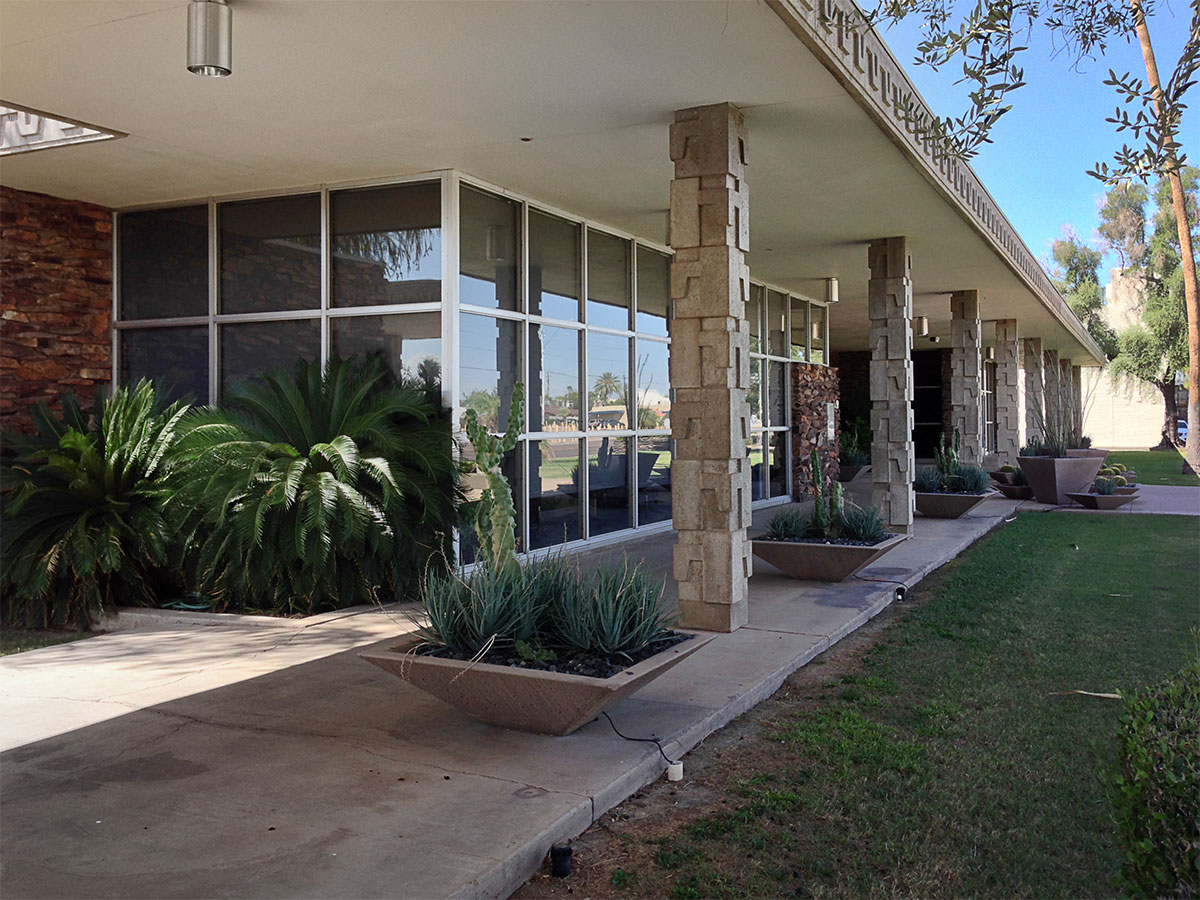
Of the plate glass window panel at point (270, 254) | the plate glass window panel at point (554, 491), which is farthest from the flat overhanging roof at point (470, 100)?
the plate glass window panel at point (554, 491)

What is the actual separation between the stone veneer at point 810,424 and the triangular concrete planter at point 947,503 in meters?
2.11

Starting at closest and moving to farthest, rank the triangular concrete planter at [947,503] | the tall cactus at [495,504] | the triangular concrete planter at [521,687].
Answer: the triangular concrete planter at [521,687] < the tall cactus at [495,504] < the triangular concrete planter at [947,503]

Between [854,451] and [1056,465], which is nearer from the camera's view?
[1056,465]

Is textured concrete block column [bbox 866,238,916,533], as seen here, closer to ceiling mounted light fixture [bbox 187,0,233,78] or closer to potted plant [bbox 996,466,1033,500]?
potted plant [bbox 996,466,1033,500]

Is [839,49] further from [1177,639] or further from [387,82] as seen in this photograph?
[1177,639]

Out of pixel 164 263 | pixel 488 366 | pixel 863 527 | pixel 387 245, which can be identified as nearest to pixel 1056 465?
pixel 863 527

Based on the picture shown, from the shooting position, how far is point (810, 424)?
54.4 ft

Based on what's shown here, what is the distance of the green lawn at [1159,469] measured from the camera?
2122 centimetres

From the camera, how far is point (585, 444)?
33.5 ft

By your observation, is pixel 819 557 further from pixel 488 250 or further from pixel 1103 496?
pixel 1103 496

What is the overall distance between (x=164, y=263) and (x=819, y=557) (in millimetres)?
6545

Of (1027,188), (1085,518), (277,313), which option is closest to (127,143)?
(277,313)

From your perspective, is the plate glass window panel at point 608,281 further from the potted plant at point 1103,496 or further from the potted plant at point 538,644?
the potted plant at point 1103,496

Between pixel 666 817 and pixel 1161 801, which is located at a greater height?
pixel 1161 801
